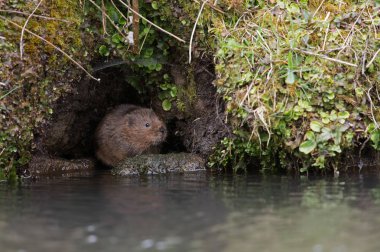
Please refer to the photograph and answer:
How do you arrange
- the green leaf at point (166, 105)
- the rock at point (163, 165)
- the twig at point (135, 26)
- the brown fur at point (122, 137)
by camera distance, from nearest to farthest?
the twig at point (135, 26) < the rock at point (163, 165) < the green leaf at point (166, 105) < the brown fur at point (122, 137)

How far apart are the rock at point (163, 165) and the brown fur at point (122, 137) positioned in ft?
2.39

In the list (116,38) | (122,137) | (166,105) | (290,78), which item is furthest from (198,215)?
(122,137)

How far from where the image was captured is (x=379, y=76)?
656 cm

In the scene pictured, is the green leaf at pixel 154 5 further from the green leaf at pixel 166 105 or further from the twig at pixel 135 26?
the green leaf at pixel 166 105

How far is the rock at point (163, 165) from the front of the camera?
24.8 ft

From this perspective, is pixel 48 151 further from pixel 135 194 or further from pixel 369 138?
pixel 369 138

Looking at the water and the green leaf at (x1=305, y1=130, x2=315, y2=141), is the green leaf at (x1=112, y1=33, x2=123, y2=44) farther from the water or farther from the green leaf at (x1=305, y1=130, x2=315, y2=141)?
the green leaf at (x1=305, y1=130, x2=315, y2=141)

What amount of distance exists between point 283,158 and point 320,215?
6.75ft

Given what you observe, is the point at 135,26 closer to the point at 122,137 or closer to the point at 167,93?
the point at 167,93

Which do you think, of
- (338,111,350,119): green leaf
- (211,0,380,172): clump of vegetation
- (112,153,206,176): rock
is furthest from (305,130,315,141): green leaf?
(112,153,206,176): rock

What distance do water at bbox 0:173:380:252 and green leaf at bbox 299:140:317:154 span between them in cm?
25

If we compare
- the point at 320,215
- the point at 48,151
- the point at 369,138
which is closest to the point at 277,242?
the point at 320,215

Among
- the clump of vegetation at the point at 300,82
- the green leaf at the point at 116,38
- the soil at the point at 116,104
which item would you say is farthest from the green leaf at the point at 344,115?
the green leaf at the point at 116,38

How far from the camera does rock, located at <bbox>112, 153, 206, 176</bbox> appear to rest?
297 inches
